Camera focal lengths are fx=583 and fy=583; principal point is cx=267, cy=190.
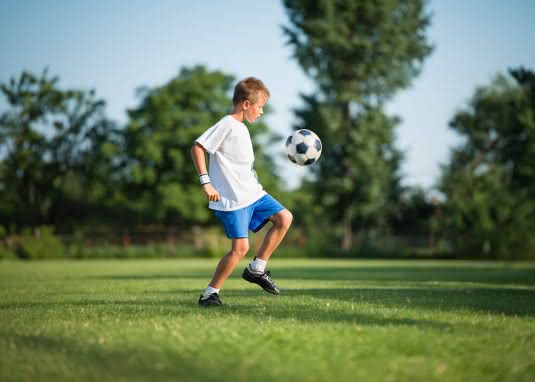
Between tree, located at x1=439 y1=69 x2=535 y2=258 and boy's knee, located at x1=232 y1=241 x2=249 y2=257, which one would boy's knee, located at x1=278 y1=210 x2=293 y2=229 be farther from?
tree, located at x1=439 y1=69 x2=535 y2=258

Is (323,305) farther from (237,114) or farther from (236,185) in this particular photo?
(237,114)

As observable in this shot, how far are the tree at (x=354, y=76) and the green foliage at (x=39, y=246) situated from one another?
17.9 metres

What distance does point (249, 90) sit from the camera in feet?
19.5

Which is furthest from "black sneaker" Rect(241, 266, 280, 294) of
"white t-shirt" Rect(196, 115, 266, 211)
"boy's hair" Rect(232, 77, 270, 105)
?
"boy's hair" Rect(232, 77, 270, 105)

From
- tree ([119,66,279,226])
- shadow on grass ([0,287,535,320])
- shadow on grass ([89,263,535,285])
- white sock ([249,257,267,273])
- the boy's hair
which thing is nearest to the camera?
shadow on grass ([0,287,535,320])

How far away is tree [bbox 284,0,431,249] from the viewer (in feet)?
129

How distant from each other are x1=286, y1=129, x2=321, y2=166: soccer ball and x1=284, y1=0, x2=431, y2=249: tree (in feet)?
103

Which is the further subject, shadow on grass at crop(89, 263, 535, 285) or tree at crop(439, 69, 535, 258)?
tree at crop(439, 69, 535, 258)

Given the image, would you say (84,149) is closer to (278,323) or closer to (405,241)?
(405,241)

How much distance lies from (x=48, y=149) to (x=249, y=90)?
47683 millimetres

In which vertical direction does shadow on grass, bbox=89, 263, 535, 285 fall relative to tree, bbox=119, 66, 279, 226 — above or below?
below

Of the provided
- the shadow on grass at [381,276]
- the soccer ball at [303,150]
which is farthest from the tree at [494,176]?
the soccer ball at [303,150]

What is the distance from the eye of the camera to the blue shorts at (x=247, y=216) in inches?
223

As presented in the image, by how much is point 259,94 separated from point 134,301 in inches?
103
